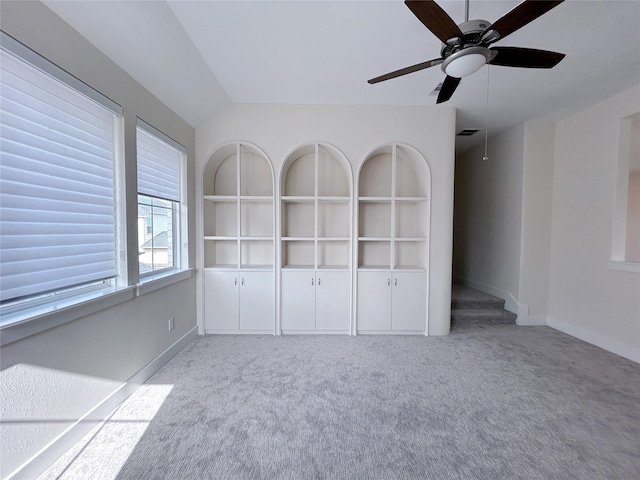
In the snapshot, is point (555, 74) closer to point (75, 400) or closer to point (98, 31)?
point (98, 31)

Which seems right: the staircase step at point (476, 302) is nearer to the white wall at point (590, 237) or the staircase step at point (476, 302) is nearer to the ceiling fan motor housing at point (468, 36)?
the white wall at point (590, 237)

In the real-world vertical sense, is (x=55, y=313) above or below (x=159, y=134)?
below

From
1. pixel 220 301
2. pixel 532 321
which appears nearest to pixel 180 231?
pixel 220 301

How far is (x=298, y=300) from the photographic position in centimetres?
Answer: 321

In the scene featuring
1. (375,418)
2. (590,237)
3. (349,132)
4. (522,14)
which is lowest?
(375,418)

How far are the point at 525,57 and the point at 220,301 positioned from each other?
12.0 ft

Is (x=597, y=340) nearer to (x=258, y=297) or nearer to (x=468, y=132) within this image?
(x=468, y=132)

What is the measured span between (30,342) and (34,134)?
115 centimetres

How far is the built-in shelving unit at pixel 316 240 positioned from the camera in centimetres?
321

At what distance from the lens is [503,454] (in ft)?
4.87

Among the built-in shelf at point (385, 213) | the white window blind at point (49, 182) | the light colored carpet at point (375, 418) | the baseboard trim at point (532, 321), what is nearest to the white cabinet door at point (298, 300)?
the light colored carpet at point (375, 418)

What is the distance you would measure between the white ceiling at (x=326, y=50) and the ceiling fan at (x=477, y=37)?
1.37 feet

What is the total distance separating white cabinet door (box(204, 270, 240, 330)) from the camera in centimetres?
320

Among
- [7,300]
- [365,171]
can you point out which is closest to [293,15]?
[365,171]
